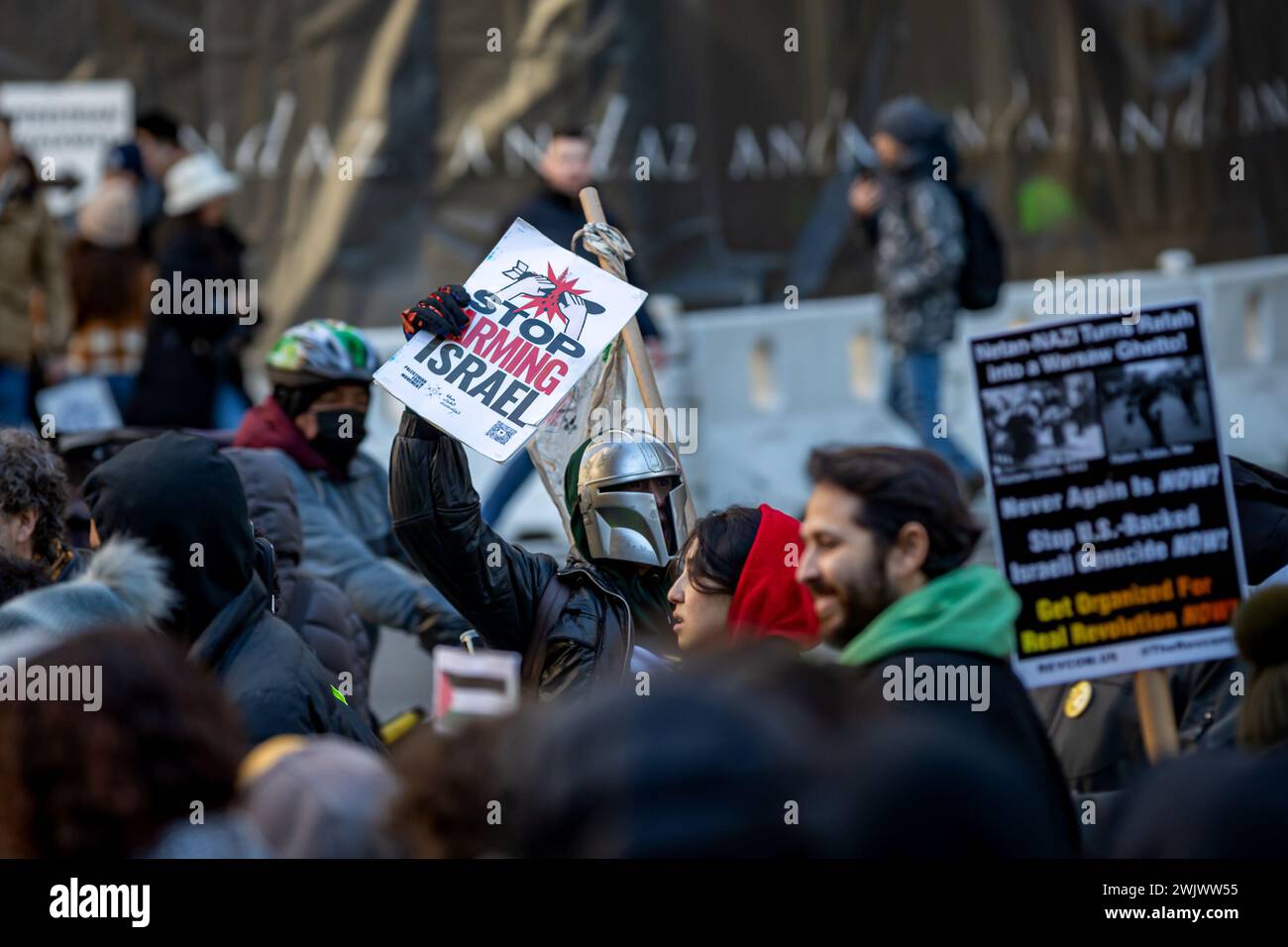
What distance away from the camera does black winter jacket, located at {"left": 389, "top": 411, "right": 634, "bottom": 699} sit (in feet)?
15.2

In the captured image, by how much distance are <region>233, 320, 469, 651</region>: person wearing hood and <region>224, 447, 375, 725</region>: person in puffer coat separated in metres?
0.66

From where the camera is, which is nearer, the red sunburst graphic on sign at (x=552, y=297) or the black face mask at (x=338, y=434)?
the red sunburst graphic on sign at (x=552, y=297)

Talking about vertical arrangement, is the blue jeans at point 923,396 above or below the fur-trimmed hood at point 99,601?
above

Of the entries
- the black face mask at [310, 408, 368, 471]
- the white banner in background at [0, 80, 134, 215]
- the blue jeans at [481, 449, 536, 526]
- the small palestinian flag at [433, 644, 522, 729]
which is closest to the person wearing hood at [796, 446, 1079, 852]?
the small palestinian flag at [433, 644, 522, 729]

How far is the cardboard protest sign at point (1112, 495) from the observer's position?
4.92m

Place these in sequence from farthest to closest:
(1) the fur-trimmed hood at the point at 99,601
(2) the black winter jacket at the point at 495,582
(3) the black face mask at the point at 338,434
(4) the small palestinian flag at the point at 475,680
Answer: (3) the black face mask at the point at 338,434
(4) the small palestinian flag at the point at 475,680
(2) the black winter jacket at the point at 495,582
(1) the fur-trimmed hood at the point at 99,601

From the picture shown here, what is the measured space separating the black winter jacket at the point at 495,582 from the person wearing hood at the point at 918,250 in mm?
5740

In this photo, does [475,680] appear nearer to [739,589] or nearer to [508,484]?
[739,589]

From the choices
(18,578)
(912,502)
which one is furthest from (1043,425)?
(18,578)

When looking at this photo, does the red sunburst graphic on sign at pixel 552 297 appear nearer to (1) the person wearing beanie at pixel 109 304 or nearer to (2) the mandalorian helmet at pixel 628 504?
(2) the mandalorian helmet at pixel 628 504

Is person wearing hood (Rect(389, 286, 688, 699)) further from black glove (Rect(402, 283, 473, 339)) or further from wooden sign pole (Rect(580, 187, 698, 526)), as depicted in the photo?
wooden sign pole (Rect(580, 187, 698, 526))

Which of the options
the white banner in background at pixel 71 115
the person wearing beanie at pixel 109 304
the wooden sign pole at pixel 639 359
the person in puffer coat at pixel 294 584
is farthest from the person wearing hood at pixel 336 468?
the white banner in background at pixel 71 115
